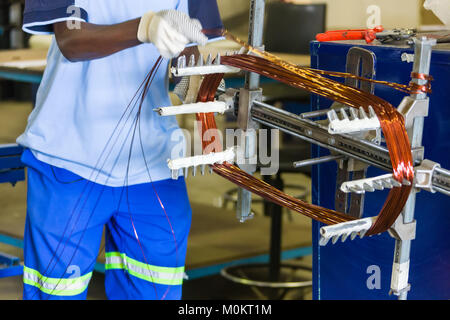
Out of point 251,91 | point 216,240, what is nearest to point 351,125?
point 251,91

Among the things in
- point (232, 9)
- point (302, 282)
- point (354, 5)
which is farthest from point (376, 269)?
point (354, 5)

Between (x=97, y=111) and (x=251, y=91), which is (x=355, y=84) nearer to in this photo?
(x=251, y=91)

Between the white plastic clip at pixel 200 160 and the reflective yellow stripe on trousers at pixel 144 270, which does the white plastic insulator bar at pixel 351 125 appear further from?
the reflective yellow stripe on trousers at pixel 144 270

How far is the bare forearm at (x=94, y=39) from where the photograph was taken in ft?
3.67

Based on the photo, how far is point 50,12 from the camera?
48.7 inches

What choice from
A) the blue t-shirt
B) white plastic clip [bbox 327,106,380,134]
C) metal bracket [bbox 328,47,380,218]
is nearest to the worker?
the blue t-shirt

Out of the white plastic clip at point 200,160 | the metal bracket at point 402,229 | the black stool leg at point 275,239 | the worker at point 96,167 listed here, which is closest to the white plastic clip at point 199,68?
the white plastic clip at point 200,160

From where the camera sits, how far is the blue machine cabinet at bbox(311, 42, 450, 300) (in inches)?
47.7

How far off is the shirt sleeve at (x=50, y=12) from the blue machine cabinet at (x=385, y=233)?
50cm

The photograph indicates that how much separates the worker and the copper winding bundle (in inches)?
9.7

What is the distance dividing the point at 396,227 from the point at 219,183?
293cm

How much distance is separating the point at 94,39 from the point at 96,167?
1.05 ft

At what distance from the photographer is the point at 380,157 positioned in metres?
1.00
